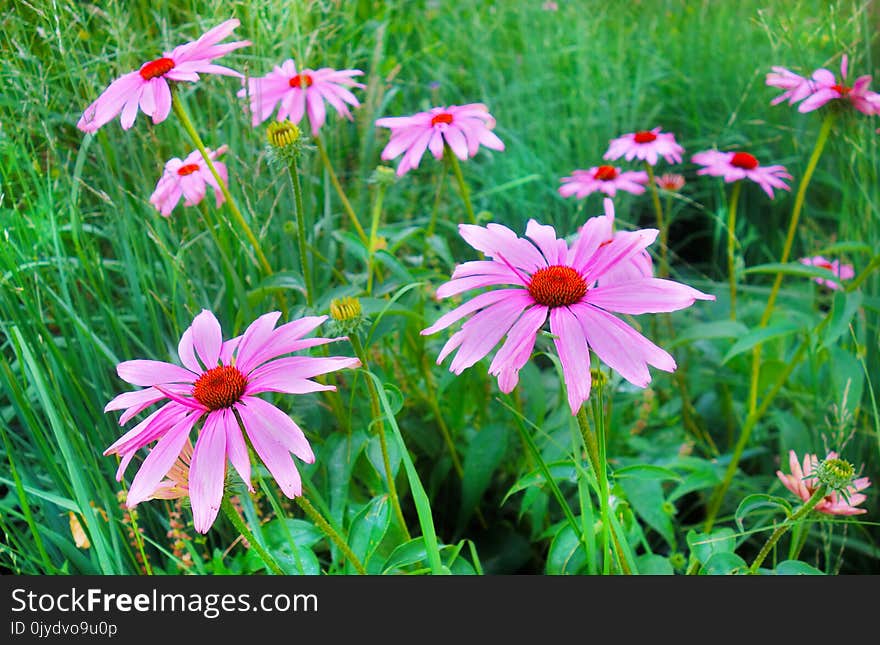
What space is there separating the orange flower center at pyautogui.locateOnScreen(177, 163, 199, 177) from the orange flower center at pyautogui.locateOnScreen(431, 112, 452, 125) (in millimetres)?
266

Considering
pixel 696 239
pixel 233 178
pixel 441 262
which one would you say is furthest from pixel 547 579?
pixel 696 239

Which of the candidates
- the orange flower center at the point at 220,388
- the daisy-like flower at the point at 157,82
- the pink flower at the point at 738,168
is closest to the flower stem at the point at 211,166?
the daisy-like flower at the point at 157,82

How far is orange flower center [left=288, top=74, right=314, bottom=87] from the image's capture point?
35.7 inches

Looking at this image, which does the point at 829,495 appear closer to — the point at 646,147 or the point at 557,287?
the point at 557,287

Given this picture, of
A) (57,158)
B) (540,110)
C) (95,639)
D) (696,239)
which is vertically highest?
(57,158)

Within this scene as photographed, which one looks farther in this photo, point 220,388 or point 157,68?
point 157,68

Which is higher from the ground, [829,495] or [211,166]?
[211,166]

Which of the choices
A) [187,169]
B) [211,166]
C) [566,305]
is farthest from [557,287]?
[187,169]

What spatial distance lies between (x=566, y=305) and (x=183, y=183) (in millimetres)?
461

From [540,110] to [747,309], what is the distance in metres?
0.63

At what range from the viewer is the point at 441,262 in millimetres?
1328

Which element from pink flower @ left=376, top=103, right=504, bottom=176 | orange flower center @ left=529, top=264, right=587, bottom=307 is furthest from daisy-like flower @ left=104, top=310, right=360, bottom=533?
pink flower @ left=376, top=103, right=504, bottom=176

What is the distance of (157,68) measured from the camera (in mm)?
720

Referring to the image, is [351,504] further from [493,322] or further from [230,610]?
[493,322]
